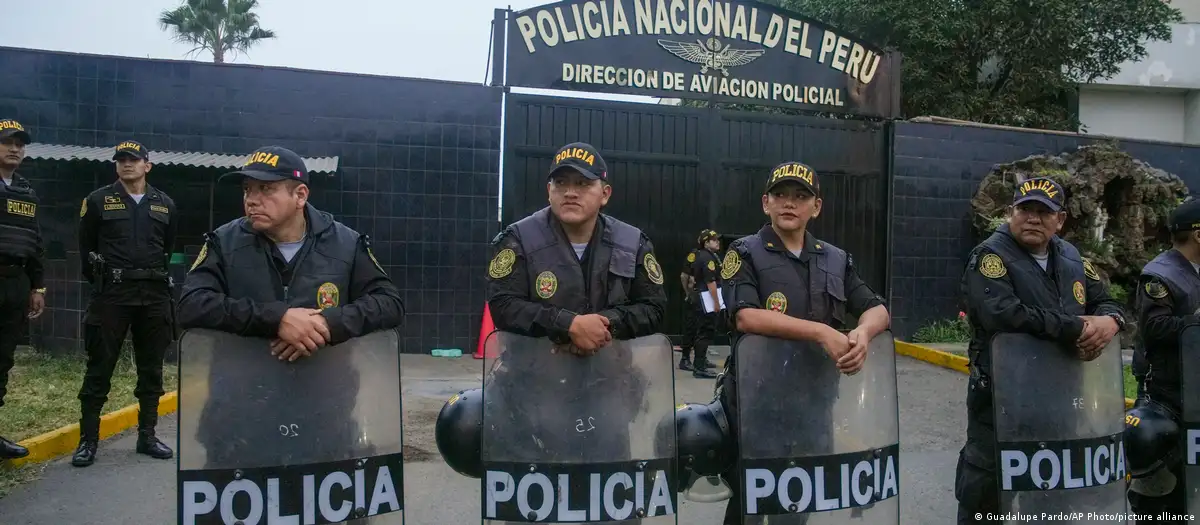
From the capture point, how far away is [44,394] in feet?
21.6

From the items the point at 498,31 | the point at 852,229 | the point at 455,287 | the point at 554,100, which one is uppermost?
the point at 498,31

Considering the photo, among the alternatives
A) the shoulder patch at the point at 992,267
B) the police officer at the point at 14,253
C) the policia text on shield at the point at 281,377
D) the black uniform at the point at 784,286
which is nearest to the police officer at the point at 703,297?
the shoulder patch at the point at 992,267

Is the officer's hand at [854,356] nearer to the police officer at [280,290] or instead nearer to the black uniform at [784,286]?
the black uniform at [784,286]

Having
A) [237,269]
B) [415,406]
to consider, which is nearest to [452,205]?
[415,406]

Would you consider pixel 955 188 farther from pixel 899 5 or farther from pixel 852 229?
pixel 899 5

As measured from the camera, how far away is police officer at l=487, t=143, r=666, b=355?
301 cm

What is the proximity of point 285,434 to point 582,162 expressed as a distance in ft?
4.65

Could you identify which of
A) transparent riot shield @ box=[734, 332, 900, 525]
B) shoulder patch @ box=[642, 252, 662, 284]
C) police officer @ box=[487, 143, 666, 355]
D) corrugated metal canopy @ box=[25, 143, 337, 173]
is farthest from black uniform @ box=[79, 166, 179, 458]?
transparent riot shield @ box=[734, 332, 900, 525]

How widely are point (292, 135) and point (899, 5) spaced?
11.5 m

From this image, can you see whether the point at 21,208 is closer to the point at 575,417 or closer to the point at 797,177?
the point at 575,417

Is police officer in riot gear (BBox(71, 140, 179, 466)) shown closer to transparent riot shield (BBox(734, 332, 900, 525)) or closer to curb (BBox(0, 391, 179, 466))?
curb (BBox(0, 391, 179, 466))

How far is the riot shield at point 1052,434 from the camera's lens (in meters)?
3.17

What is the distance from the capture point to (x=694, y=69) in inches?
413

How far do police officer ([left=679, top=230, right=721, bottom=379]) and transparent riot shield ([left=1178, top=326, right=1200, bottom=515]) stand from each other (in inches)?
200
